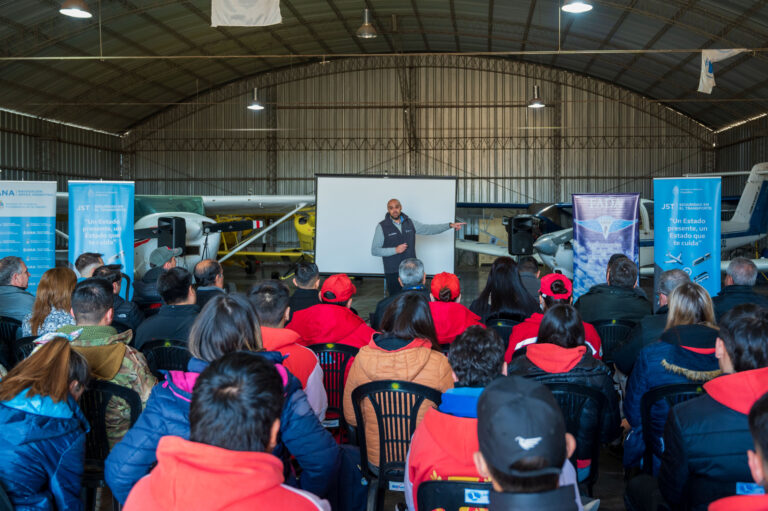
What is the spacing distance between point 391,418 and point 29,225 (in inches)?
290

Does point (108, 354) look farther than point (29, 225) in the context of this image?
No

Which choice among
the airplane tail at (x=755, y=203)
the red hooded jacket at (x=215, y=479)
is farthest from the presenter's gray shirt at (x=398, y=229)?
the airplane tail at (x=755, y=203)

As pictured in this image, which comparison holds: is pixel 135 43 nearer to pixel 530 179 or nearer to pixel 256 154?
pixel 256 154

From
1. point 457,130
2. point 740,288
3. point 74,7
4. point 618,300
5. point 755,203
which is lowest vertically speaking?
point 618,300

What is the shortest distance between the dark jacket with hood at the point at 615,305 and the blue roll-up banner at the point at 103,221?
5.69 m

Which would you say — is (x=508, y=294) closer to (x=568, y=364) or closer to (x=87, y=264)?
(x=568, y=364)

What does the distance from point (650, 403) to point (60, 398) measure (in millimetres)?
2076

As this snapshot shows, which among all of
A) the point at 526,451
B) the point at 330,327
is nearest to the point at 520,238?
the point at 330,327

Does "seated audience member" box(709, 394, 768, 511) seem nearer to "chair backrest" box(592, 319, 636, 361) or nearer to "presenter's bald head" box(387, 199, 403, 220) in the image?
"chair backrest" box(592, 319, 636, 361)

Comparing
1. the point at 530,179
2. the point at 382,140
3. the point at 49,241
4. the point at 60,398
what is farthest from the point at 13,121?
the point at 60,398

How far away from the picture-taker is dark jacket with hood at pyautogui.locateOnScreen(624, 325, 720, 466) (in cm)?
263

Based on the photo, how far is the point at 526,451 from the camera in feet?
3.67

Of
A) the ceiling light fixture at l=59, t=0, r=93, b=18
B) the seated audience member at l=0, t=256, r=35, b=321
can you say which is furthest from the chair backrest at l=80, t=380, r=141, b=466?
the ceiling light fixture at l=59, t=0, r=93, b=18

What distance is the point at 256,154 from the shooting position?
2462 centimetres
